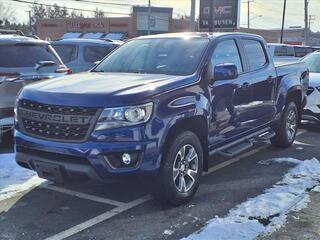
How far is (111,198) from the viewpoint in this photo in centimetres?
586

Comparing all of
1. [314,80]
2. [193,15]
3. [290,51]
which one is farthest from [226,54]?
[290,51]

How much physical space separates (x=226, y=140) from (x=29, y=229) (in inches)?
106

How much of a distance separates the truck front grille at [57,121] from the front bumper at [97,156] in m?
0.09

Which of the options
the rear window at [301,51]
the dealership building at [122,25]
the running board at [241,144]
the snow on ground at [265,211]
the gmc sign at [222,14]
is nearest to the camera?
the snow on ground at [265,211]

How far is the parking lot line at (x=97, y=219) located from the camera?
477 cm

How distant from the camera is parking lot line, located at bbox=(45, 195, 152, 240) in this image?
477 centimetres

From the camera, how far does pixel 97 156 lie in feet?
15.9

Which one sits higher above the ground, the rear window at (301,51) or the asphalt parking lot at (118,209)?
the rear window at (301,51)

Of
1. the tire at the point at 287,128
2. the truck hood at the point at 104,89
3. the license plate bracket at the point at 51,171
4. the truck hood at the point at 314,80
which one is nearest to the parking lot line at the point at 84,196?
the license plate bracket at the point at 51,171

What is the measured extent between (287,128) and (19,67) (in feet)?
14.5

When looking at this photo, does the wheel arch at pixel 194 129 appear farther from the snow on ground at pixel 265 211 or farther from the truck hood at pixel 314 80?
the truck hood at pixel 314 80

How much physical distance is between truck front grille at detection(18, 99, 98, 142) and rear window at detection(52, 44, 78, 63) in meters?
7.80

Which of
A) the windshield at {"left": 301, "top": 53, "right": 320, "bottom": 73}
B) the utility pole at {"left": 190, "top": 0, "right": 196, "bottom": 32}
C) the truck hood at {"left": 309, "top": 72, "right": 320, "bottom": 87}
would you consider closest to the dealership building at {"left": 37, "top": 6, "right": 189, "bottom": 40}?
the utility pole at {"left": 190, "top": 0, "right": 196, "bottom": 32}

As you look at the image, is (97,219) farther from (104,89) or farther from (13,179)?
(13,179)
